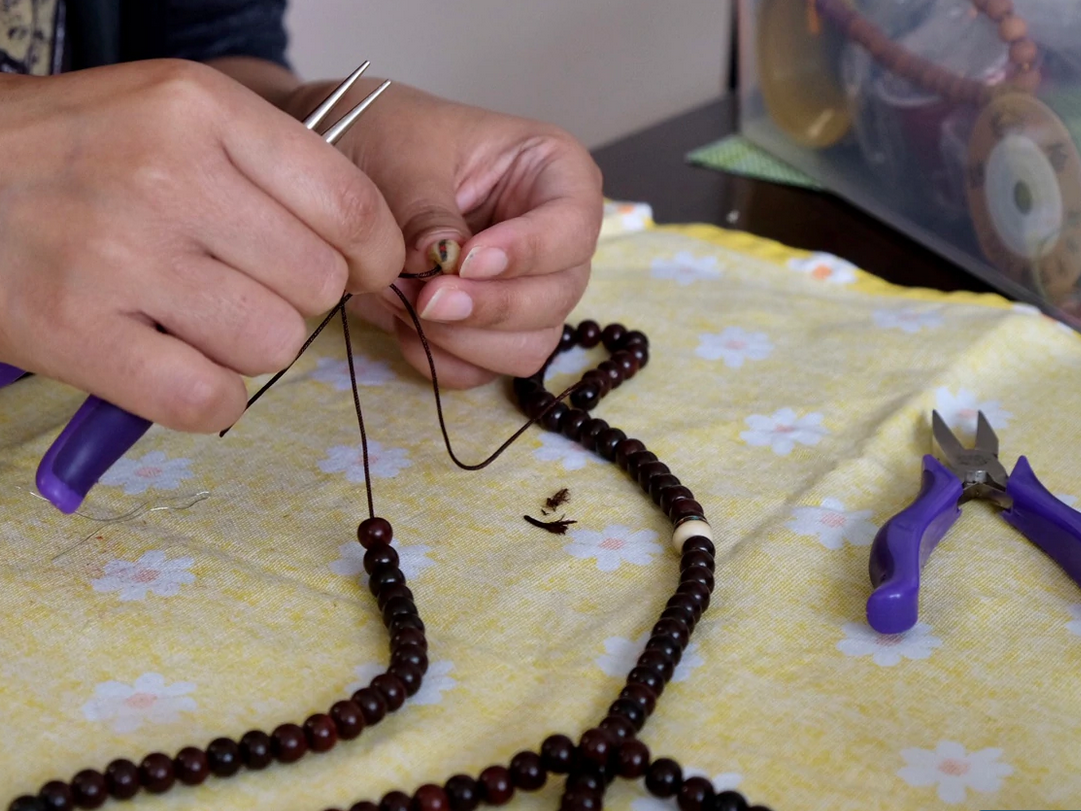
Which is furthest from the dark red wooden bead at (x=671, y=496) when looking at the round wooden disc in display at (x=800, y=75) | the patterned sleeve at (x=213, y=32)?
the patterned sleeve at (x=213, y=32)

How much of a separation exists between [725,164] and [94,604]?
0.88 meters

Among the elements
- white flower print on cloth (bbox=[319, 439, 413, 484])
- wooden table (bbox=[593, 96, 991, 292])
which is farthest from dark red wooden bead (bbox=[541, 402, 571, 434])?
wooden table (bbox=[593, 96, 991, 292])

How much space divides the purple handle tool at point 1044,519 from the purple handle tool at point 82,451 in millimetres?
515

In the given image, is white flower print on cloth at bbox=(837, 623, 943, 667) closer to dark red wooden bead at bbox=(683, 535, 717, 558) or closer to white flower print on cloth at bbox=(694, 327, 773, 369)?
dark red wooden bead at bbox=(683, 535, 717, 558)

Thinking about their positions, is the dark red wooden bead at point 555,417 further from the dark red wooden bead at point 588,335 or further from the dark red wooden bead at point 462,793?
the dark red wooden bead at point 462,793

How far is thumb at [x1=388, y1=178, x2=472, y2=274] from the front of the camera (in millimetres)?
743

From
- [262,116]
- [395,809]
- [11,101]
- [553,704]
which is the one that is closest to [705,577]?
[553,704]

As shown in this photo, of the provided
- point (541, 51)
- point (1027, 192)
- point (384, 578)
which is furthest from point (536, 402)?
point (541, 51)

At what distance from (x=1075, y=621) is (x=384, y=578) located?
15.0 inches

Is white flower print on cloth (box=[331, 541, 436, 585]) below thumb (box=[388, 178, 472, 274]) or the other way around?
below

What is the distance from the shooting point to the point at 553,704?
1.89 ft

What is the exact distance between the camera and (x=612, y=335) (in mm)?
921

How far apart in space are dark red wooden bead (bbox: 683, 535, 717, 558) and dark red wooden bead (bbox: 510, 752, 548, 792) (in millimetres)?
185

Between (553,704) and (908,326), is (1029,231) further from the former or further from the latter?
(553,704)
